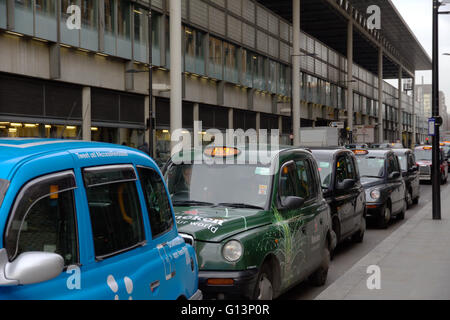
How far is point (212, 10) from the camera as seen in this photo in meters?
36.2

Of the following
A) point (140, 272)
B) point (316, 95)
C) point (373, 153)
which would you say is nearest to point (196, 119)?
point (373, 153)

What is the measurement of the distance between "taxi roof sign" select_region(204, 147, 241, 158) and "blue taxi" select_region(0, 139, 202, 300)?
2904 mm

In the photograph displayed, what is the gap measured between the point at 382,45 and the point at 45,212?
270ft

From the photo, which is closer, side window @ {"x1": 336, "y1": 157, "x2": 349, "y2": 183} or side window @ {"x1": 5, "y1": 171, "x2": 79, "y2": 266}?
side window @ {"x1": 5, "y1": 171, "x2": 79, "y2": 266}

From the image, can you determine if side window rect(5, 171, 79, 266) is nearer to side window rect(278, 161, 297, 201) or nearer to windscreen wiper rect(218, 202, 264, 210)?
windscreen wiper rect(218, 202, 264, 210)

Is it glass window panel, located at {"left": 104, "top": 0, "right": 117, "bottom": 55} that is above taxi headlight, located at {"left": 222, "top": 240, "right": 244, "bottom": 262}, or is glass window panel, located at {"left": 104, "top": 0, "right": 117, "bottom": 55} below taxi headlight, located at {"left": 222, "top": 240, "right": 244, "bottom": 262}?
above

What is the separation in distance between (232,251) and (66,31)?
2061cm

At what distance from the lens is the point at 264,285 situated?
6.09m

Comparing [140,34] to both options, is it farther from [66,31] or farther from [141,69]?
[66,31]

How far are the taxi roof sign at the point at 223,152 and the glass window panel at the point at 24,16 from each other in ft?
54.9

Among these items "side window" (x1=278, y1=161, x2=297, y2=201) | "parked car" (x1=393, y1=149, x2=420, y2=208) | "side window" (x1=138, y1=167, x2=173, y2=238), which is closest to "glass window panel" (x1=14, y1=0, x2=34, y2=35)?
"parked car" (x1=393, y1=149, x2=420, y2=208)

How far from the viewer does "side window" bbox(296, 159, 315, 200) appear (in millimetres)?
7656

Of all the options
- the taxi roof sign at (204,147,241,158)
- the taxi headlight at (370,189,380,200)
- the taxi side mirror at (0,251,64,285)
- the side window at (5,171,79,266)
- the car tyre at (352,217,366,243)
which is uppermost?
the taxi roof sign at (204,147,241,158)

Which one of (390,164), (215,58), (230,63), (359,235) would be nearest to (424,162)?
(215,58)
